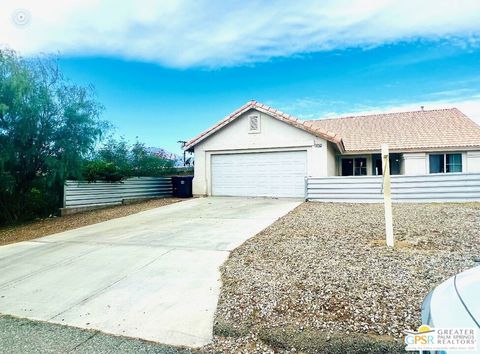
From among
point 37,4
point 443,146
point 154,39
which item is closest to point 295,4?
point 154,39

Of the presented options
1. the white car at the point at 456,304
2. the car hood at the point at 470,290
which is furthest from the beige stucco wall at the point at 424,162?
the white car at the point at 456,304

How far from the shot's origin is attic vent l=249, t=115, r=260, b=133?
576 inches

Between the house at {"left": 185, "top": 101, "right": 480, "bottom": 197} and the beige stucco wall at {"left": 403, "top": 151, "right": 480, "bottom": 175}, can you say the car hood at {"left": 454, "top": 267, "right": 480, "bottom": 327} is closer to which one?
the house at {"left": 185, "top": 101, "right": 480, "bottom": 197}

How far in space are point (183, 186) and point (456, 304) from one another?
15281 mm

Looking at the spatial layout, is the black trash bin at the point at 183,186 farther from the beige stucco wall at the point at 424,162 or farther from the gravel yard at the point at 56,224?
the beige stucco wall at the point at 424,162

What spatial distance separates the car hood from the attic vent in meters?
12.7

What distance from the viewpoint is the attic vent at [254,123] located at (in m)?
14.6

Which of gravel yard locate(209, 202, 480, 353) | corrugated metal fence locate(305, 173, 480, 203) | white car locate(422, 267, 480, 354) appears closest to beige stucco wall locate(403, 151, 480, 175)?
corrugated metal fence locate(305, 173, 480, 203)

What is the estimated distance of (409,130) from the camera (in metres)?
19.5

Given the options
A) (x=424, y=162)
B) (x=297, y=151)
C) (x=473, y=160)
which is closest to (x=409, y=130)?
(x=424, y=162)

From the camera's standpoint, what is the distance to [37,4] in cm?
851

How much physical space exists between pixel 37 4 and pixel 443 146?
61.2 ft

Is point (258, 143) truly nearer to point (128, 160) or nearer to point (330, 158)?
point (330, 158)

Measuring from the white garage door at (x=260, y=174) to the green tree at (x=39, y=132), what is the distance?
5.63 meters
